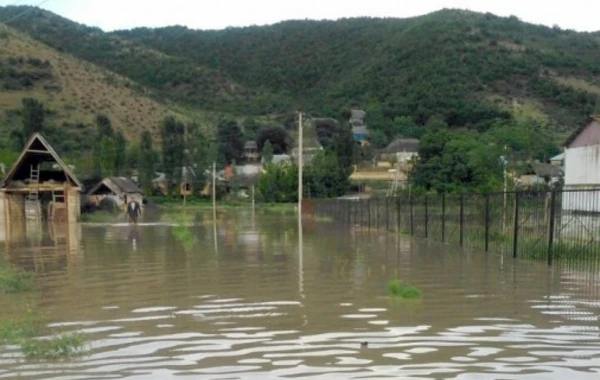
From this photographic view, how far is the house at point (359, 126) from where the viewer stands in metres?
89.4

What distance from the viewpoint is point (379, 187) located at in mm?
66250

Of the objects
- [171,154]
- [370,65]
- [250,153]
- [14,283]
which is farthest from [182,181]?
[14,283]

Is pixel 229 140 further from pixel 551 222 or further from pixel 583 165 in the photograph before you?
pixel 551 222

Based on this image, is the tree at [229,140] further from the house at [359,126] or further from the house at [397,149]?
the house at [397,149]

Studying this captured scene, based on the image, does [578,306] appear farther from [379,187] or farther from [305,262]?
[379,187]

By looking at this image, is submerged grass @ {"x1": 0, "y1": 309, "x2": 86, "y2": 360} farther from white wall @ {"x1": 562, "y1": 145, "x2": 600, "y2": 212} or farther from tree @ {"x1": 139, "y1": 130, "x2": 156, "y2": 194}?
tree @ {"x1": 139, "y1": 130, "x2": 156, "y2": 194}

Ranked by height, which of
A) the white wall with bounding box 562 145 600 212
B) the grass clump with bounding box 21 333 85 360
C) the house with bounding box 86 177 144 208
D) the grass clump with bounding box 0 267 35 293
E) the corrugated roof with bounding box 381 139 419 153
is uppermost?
the corrugated roof with bounding box 381 139 419 153

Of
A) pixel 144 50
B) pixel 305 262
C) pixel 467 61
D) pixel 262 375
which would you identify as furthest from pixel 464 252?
pixel 144 50

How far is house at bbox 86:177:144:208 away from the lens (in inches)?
2167

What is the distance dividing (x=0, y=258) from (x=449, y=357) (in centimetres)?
1523

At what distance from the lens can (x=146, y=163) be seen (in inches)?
2685

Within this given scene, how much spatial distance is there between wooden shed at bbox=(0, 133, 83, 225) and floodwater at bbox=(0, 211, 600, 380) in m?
22.9

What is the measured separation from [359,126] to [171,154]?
89.9ft


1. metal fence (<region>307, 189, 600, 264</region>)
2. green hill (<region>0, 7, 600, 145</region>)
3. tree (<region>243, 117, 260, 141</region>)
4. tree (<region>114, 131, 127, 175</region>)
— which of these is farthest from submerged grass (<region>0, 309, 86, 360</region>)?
tree (<region>243, 117, 260, 141</region>)
